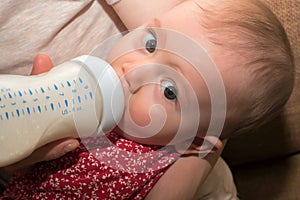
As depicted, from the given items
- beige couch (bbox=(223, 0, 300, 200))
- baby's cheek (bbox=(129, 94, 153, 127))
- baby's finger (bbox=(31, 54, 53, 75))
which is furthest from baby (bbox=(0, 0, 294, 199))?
beige couch (bbox=(223, 0, 300, 200))

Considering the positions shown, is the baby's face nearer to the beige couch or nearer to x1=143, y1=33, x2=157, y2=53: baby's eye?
x1=143, y1=33, x2=157, y2=53: baby's eye

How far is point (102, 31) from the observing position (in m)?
0.98

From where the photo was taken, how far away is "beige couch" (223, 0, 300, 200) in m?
1.29

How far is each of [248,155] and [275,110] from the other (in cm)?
34

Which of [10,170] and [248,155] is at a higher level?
[10,170]

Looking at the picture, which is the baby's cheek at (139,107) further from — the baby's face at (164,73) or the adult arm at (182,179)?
the adult arm at (182,179)

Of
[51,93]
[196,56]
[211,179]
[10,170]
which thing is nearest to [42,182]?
[10,170]

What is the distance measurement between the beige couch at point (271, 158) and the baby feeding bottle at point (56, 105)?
600 millimetres

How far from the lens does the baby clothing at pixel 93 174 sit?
89cm

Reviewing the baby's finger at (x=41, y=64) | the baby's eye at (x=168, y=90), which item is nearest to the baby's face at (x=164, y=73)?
the baby's eye at (x=168, y=90)

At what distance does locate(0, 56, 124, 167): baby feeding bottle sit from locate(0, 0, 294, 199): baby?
0.06 metres

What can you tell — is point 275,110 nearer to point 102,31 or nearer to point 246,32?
point 246,32

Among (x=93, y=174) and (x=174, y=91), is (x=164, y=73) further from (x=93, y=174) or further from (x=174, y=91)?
(x=93, y=174)

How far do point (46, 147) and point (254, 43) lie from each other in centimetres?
38
